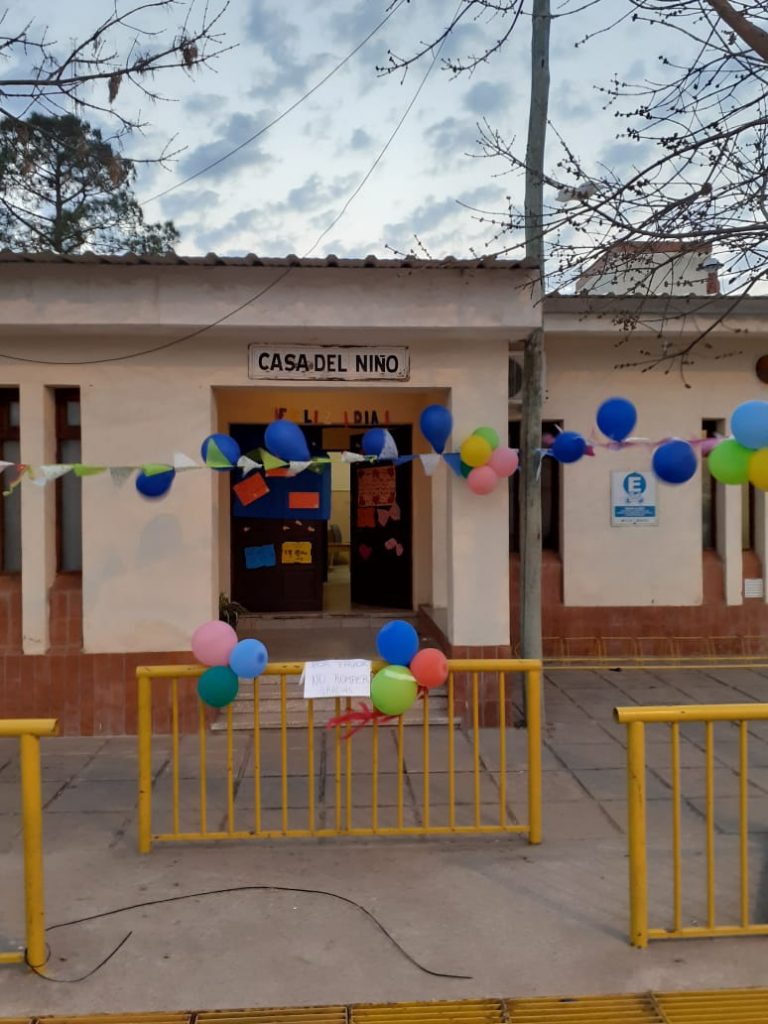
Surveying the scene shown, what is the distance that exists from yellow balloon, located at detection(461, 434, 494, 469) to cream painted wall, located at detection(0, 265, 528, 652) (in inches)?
16.6

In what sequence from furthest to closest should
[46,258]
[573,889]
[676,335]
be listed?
[676,335] < [46,258] < [573,889]

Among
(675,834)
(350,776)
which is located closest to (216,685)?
(350,776)

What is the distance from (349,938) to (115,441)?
16.0ft

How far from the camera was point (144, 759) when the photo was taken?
461 centimetres

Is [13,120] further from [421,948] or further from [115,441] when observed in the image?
[421,948]

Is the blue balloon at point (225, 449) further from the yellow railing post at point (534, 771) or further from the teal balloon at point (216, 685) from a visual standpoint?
the yellow railing post at point (534, 771)

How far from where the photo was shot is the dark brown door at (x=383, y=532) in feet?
33.5

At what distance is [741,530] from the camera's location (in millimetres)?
10078

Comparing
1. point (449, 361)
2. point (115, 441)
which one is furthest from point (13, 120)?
point (449, 361)

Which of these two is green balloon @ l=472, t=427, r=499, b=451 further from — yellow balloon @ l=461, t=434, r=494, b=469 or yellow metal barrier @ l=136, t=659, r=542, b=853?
yellow metal barrier @ l=136, t=659, r=542, b=853

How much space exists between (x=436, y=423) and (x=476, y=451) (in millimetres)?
433

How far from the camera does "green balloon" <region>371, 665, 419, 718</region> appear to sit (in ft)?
14.7

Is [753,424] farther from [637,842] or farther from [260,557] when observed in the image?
[260,557]

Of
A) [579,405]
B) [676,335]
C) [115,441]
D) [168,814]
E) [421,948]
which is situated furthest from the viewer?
[579,405]
